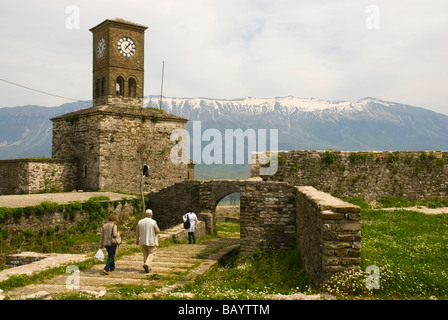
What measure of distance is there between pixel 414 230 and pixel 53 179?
25844 mm

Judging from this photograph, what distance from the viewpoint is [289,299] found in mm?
6770

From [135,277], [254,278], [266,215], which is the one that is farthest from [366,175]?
[135,277]

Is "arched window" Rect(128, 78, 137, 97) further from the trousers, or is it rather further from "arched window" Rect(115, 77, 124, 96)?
the trousers

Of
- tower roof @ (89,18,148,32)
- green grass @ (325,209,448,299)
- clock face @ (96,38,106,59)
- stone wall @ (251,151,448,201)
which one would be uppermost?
tower roof @ (89,18,148,32)

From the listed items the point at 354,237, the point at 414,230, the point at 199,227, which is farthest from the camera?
the point at 199,227

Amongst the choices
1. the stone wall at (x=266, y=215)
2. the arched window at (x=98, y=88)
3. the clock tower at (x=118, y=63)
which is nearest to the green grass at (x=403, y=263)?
the stone wall at (x=266, y=215)

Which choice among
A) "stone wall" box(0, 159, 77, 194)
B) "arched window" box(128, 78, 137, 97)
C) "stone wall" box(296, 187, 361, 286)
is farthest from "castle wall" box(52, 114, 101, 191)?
"stone wall" box(296, 187, 361, 286)

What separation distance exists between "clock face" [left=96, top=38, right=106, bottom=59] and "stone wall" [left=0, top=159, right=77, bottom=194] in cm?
1078

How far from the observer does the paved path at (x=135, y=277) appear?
26.8 ft

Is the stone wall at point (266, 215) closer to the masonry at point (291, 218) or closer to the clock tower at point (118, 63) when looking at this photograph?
the masonry at point (291, 218)

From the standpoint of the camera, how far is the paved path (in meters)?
8.17
